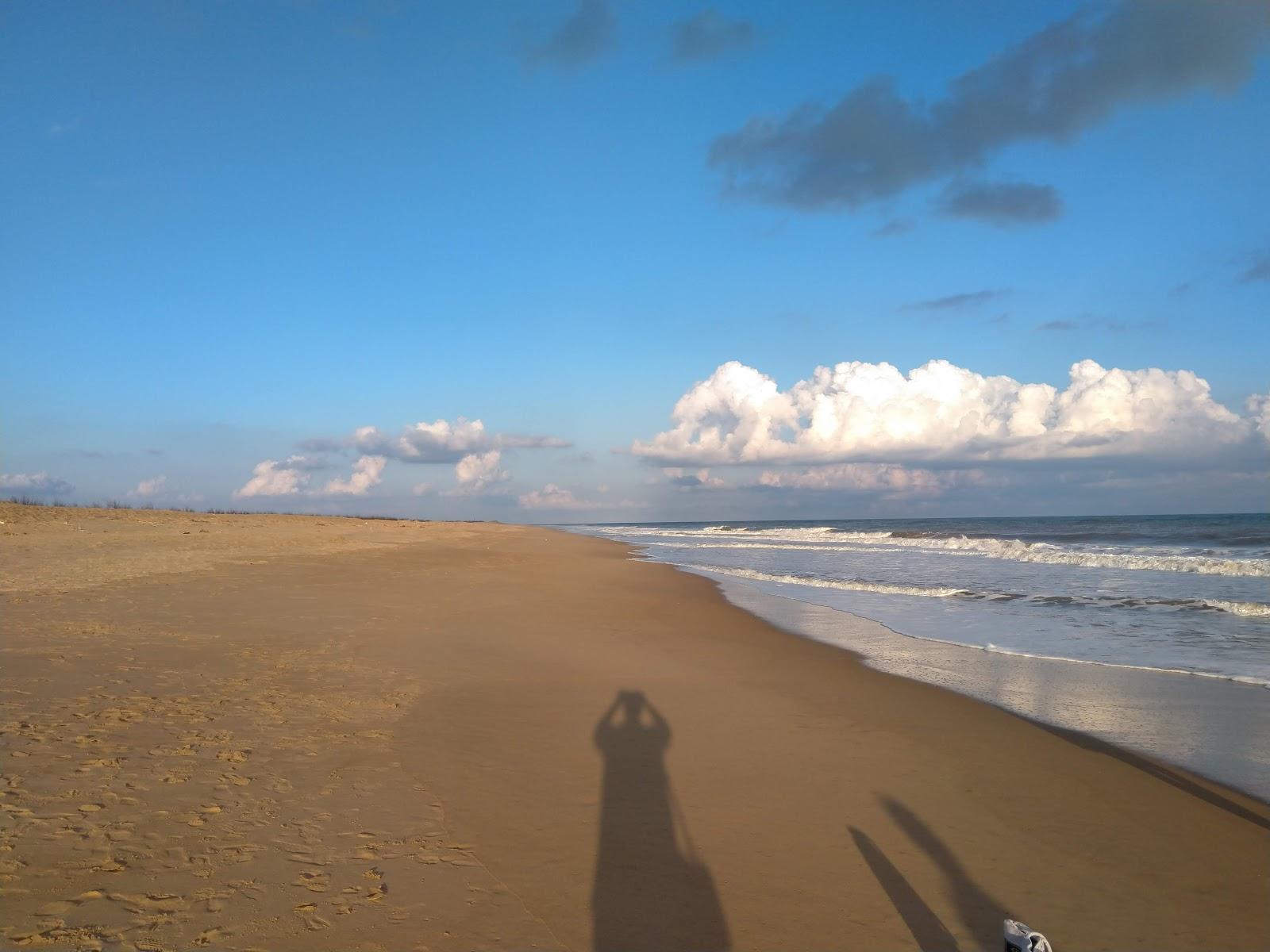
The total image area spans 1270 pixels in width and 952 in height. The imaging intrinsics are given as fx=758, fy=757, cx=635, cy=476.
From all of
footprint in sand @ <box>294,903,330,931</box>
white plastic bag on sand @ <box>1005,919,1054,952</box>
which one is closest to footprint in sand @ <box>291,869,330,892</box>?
footprint in sand @ <box>294,903,330,931</box>

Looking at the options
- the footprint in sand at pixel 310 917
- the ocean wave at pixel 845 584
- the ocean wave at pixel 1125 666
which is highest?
the footprint in sand at pixel 310 917

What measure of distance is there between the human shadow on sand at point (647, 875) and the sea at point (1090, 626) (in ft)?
15.4

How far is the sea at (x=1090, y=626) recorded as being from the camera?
7938 mm

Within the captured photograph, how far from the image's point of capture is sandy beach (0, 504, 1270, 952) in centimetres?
386

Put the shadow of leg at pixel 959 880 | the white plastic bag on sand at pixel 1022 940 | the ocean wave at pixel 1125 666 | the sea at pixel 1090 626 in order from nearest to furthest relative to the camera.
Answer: the white plastic bag on sand at pixel 1022 940 → the shadow of leg at pixel 959 880 → the sea at pixel 1090 626 → the ocean wave at pixel 1125 666

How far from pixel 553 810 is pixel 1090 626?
1276cm

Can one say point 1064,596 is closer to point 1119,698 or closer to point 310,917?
point 1119,698

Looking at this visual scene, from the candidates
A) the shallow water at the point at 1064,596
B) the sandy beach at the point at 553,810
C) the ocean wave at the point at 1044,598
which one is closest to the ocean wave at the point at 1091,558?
the shallow water at the point at 1064,596

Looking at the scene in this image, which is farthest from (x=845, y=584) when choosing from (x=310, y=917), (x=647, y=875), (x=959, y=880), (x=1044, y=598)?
(x=310, y=917)

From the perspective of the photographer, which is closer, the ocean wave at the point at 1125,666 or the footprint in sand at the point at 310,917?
the footprint in sand at the point at 310,917

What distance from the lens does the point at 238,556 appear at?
21.1m

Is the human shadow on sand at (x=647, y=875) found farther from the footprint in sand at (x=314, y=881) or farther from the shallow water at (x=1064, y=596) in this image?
the shallow water at (x=1064, y=596)

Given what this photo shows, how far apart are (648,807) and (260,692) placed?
4.38 meters

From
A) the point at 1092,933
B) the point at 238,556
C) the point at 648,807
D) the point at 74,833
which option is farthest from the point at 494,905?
the point at 238,556
